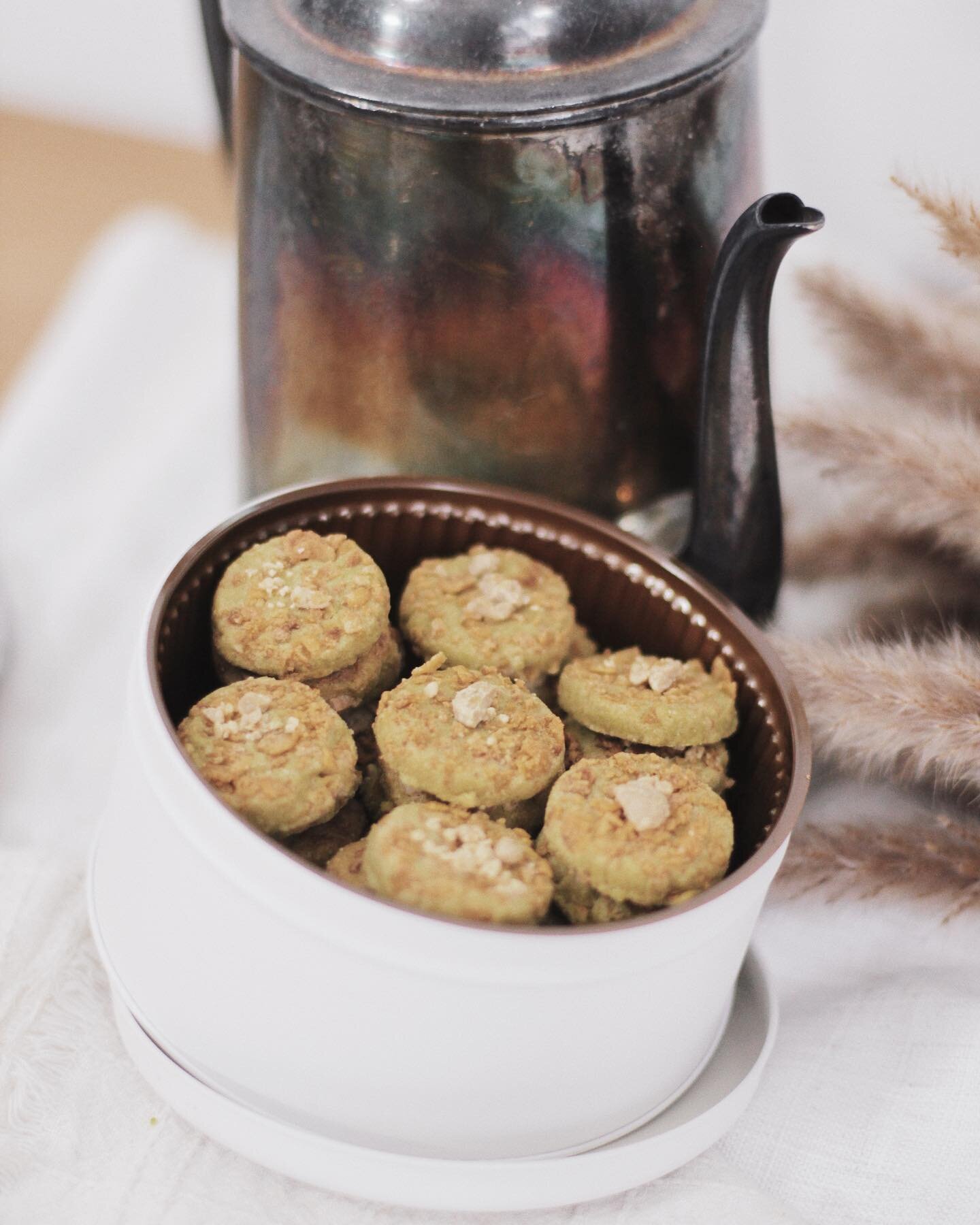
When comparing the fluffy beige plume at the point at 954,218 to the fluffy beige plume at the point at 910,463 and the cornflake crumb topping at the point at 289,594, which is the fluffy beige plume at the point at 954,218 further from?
the cornflake crumb topping at the point at 289,594

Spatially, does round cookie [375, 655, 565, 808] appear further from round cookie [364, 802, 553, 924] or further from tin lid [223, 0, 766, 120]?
tin lid [223, 0, 766, 120]

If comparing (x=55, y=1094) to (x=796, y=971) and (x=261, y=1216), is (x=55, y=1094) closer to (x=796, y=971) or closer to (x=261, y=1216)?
(x=261, y=1216)

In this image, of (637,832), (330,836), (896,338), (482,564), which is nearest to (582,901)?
(637,832)

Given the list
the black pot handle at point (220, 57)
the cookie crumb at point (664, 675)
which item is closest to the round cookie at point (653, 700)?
the cookie crumb at point (664, 675)

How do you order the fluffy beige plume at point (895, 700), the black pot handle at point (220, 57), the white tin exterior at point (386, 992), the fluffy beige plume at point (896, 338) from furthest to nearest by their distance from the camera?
the fluffy beige plume at point (896, 338) < the black pot handle at point (220, 57) < the fluffy beige plume at point (895, 700) < the white tin exterior at point (386, 992)

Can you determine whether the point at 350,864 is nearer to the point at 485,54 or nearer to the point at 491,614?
the point at 491,614

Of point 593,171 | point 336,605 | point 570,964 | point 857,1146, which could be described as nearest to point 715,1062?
point 857,1146
